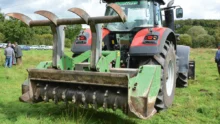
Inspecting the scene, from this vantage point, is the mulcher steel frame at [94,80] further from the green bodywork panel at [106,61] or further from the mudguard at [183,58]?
the mudguard at [183,58]

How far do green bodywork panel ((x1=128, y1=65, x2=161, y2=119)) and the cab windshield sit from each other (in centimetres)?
197

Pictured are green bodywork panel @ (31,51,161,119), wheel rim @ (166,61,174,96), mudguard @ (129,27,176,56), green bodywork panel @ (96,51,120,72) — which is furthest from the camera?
wheel rim @ (166,61,174,96)

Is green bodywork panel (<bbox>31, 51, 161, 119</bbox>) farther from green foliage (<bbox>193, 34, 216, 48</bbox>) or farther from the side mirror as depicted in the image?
green foliage (<bbox>193, 34, 216, 48</bbox>)

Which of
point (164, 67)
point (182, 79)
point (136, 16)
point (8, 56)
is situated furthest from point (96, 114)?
point (8, 56)

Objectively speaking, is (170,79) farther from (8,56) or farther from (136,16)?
(8,56)

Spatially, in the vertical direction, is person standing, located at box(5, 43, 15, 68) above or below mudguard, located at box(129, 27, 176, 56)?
Result: below

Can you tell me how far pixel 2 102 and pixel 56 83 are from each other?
186cm

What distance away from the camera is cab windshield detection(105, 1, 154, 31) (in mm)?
5980

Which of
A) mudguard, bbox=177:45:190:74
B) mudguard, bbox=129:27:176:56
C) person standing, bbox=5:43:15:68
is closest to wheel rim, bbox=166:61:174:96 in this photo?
mudguard, bbox=129:27:176:56

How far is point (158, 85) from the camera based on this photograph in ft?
14.0

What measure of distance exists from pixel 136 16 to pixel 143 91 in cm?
249

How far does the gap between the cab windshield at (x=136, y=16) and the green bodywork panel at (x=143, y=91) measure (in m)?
1.97

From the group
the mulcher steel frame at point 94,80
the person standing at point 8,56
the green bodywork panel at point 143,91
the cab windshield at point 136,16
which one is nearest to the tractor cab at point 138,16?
the cab windshield at point 136,16

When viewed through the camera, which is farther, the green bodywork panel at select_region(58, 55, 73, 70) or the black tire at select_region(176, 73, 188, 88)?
the black tire at select_region(176, 73, 188, 88)
